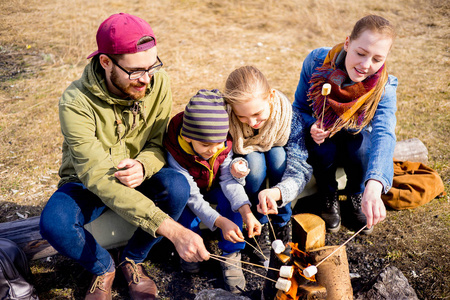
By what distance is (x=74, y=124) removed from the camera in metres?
2.51

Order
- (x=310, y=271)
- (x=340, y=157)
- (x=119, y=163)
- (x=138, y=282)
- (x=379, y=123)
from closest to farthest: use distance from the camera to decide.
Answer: (x=310, y=271) < (x=119, y=163) < (x=138, y=282) < (x=379, y=123) < (x=340, y=157)

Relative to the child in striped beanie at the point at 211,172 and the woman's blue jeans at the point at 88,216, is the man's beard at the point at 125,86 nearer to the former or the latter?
the child in striped beanie at the point at 211,172

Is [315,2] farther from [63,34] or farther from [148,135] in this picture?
[148,135]

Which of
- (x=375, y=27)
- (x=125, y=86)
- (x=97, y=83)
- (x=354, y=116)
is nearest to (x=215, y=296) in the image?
(x=125, y=86)

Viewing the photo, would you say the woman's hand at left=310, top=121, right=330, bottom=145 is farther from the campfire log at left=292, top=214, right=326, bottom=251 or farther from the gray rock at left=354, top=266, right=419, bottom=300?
the gray rock at left=354, top=266, right=419, bottom=300

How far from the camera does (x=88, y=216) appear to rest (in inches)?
107

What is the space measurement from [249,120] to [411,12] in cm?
746

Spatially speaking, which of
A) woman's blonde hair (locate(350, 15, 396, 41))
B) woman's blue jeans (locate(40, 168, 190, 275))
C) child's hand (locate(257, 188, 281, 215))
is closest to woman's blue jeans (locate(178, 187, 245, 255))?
woman's blue jeans (locate(40, 168, 190, 275))

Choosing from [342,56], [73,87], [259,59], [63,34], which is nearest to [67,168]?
[73,87]

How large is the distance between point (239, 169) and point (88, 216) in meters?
1.16

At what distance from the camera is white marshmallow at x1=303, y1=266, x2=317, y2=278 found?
1991mm

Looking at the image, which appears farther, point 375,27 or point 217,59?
point 217,59

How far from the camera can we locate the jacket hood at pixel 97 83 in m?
2.54

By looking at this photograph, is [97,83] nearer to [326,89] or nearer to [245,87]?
[245,87]
